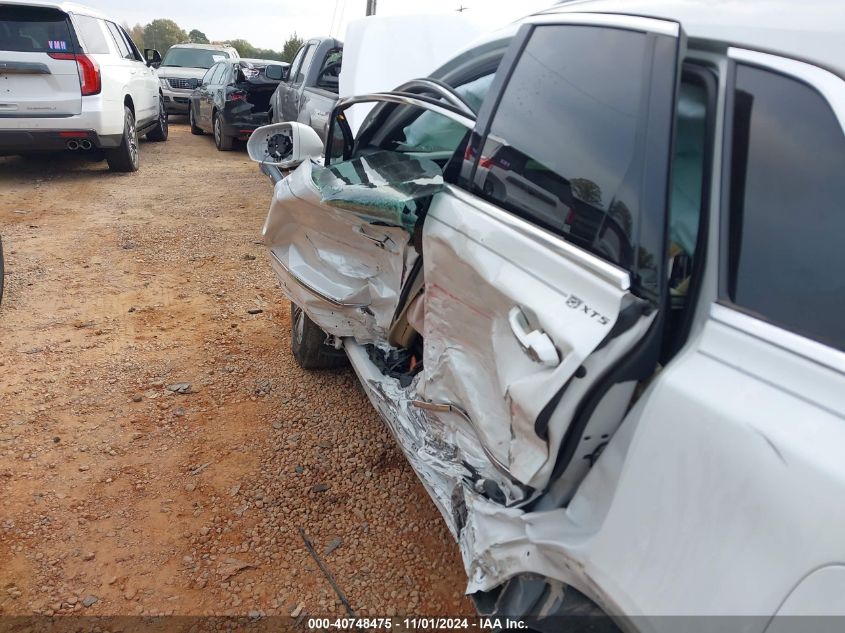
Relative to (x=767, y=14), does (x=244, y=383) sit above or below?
below

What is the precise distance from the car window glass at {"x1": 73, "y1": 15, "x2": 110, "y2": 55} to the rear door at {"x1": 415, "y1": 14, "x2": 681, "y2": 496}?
23.3ft

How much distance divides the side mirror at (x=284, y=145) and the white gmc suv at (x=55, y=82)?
16.5 feet

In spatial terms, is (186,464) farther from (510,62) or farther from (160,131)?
(160,131)

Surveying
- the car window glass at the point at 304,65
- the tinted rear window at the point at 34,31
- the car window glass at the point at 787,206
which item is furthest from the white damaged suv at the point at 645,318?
the tinted rear window at the point at 34,31

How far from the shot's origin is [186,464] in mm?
2936

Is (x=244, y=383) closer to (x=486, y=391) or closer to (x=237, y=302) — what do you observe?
(x=237, y=302)

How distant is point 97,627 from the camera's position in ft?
6.98

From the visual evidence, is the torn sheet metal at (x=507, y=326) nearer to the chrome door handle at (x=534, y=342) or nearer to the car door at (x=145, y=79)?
the chrome door handle at (x=534, y=342)

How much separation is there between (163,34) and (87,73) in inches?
2155

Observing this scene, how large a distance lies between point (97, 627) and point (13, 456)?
1.18 m

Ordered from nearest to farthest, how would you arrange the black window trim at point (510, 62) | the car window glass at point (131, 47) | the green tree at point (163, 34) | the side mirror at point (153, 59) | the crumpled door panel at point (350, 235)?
the black window trim at point (510, 62)
the crumpled door panel at point (350, 235)
the car window glass at point (131, 47)
the side mirror at point (153, 59)
the green tree at point (163, 34)

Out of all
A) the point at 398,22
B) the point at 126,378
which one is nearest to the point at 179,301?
the point at 126,378

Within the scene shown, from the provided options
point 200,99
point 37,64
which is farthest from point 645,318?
point 200,99

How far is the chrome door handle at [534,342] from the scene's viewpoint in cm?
141
